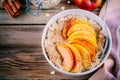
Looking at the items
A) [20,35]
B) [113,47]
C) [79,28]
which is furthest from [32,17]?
[113,47]

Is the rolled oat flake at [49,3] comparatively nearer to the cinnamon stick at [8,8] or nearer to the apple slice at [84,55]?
the cinnamon stick at [8,8]

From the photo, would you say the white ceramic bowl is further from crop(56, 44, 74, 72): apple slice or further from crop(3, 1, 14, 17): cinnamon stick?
crop(3, 1, 14, 17): cinnamon stick

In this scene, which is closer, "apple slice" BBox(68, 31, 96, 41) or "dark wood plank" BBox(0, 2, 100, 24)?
"apple slice" BBox(68, 31, 96, 41)

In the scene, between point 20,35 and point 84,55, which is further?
point 20,35

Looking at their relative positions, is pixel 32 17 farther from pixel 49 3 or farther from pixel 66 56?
pixel 66 56

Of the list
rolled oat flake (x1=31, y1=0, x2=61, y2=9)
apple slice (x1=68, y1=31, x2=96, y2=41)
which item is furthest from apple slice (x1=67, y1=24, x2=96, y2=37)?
rolled oat flake (x1=31, y1=0, x2=61, y2=9)

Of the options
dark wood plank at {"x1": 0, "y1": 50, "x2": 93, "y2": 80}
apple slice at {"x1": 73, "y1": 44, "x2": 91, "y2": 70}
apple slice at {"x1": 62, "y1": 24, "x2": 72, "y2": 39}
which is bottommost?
dark wood plank at {"x1": 0, "y1": 50, "x2": 93, "y2": 80}

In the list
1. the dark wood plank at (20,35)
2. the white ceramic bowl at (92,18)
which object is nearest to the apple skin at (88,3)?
the white ceramic bowl at (92,18)
